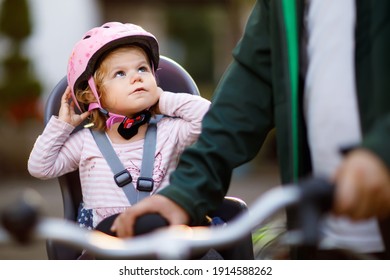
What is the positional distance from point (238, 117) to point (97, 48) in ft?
2.20

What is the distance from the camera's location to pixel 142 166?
2.34m

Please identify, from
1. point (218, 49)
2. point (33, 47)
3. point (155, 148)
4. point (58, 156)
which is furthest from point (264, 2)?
point (218, 49)

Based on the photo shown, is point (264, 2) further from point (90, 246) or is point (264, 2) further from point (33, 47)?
point (33, 47)

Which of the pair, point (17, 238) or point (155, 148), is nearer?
point (17, 238)

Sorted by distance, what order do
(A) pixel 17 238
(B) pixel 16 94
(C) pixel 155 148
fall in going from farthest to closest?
(B) pixel 16 94, (C) pixel 155 148, (A) pixel 17 238

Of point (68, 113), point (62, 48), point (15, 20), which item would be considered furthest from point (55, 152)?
point (62, 48)

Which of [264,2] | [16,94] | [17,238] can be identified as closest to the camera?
[17,238]

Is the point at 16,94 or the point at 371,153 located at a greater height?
the point at 371,153

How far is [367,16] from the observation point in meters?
1.64

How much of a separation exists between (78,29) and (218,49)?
3832 mm

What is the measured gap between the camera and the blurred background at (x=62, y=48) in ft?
42.7

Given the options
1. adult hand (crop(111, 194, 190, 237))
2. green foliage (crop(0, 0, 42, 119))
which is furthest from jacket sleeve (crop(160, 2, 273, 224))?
green foliage (crop(0, 0, 42, 119))

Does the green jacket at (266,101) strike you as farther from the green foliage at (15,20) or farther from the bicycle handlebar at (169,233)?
the green foliage at (15,20)

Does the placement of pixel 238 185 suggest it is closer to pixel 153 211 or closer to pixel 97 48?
pixel 97 48
